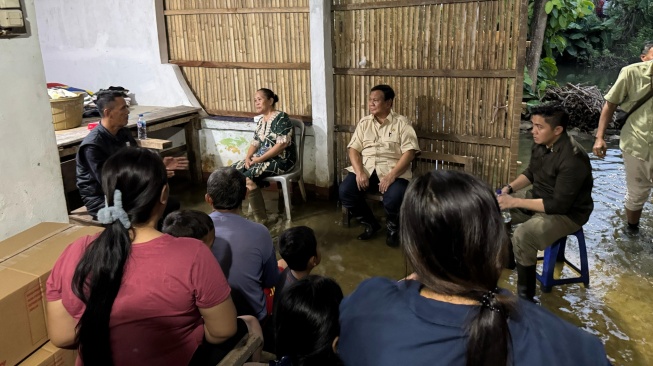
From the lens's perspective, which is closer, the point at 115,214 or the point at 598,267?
the point at 115,214

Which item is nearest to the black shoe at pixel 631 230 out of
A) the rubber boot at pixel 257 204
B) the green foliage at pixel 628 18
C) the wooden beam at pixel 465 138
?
the wooden beam at pixel 465 138

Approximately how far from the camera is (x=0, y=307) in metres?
1.80

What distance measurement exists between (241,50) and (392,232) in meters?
2.59

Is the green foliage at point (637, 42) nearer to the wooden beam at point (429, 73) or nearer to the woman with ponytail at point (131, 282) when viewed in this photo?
the wooden beam at point (429, 73)

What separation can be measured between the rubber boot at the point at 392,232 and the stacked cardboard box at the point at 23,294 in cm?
262

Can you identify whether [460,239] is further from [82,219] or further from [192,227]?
[82,219]

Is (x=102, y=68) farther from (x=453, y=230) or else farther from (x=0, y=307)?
(x=453, y=230)

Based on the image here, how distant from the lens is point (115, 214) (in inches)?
61.6

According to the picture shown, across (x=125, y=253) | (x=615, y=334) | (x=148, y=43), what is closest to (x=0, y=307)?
(x=125, y=253)

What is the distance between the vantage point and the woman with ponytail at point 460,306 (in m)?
1.04

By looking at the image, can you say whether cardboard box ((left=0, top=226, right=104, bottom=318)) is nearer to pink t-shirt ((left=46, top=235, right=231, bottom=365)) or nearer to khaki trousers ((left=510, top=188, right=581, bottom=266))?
pink t-shirt ((left=46, top=235, right=231, bottom=365))

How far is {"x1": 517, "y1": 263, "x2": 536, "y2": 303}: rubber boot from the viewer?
322 cm

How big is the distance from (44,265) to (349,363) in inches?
58.1

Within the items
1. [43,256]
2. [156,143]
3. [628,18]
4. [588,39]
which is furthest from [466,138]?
[628,18]
